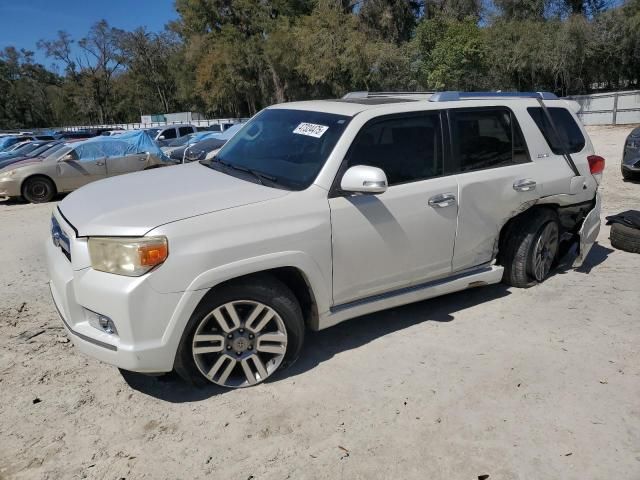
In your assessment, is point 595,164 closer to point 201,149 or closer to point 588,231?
point 588,231

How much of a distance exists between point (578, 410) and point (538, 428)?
0.36 metres

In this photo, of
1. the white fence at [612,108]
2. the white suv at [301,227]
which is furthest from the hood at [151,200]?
the white fence at [612,108]

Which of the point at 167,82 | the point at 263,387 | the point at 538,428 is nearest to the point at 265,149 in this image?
the point at 263,387

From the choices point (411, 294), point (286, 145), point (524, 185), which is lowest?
point (411, 294)

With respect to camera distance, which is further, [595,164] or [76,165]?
[76,165]

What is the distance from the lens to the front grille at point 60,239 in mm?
3211

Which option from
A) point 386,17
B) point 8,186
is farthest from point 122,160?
point 386,17

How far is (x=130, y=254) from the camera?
9.49 feet

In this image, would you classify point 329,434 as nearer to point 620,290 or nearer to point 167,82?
point 620,290

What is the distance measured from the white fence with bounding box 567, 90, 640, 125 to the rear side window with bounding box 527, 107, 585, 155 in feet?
77.4

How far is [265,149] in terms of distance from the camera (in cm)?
406

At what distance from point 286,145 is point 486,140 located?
1.70 m

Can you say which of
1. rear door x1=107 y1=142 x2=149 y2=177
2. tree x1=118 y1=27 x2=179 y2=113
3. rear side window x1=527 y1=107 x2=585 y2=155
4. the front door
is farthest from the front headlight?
tree x1=118 y1=27 x2=179 y2=113

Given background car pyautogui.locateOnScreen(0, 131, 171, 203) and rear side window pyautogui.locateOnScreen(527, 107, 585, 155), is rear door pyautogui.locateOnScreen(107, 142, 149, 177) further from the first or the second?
rear side window pyautogui.locateOnScreen(527, 107, 585, 155)
